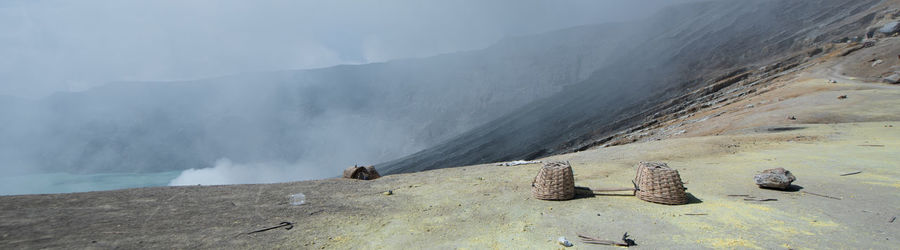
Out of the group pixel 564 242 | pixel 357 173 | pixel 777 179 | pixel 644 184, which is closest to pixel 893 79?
pixel 777 179

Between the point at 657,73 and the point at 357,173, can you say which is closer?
the point at 357,173

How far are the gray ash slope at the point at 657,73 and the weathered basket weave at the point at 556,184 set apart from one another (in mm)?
27476

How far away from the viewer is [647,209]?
6406 mm

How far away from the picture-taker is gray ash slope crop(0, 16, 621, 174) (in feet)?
271

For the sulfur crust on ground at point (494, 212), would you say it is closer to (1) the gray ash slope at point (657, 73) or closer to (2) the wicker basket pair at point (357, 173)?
(2) the wicker basket pair at point (357, 173)

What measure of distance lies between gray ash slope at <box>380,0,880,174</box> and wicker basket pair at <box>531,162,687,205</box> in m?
27.4

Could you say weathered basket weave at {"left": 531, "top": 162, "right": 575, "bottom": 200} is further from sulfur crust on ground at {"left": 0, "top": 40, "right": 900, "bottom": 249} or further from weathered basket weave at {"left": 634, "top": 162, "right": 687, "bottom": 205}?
weathered basket weave at {"left": 634, "top": 162, "right": 687, "bottom": 205}

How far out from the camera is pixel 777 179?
7.13 m

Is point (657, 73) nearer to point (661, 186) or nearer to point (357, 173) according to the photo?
point (357, 173)

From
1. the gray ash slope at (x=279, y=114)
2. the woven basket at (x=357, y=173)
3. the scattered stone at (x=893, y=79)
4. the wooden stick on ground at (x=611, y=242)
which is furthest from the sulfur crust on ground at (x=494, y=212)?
the gray ash slope at (x=279, y=114)

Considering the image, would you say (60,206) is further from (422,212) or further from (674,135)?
(674,135)

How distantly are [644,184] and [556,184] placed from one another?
62.5 inches

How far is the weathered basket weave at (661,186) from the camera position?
6552mm

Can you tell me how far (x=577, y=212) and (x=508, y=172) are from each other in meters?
5.04
